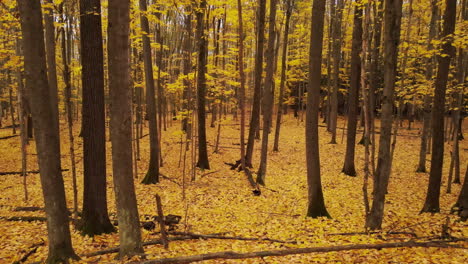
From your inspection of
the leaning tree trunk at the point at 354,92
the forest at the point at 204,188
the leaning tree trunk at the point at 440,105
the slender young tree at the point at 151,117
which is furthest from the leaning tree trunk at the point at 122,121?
the leaning tree trunk at the point at 354,92

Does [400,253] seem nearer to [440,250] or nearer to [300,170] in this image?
[440,250]

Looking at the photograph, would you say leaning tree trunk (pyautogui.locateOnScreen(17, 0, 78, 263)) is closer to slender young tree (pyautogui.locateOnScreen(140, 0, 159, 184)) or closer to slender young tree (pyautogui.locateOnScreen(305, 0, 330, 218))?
slender young tree (pyautogui.locateOnScreen(305, 0, 330, 218))

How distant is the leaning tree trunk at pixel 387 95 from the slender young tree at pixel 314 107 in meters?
1.60

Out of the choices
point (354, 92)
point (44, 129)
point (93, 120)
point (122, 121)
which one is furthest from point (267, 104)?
point (44, 129)

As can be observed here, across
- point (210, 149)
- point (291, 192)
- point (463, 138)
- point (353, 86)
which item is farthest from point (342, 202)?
point (463, 138)

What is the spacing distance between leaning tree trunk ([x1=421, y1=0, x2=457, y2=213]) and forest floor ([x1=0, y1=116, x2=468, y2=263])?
66 centimetres

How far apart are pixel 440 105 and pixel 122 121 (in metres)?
8.53

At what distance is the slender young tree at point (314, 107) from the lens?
7.79 metres

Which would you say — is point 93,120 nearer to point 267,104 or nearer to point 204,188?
point 204,188

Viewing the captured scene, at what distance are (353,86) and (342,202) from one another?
20.1 ft

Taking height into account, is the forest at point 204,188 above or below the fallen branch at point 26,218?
above

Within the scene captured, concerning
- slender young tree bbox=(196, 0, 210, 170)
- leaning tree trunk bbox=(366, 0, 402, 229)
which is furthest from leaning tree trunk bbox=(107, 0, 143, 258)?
slender young tree bbox=(196, 0, 210, 170)

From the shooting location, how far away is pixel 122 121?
5051 mm

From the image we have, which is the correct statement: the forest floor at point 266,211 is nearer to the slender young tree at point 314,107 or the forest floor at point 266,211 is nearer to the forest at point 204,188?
the forest at point 204,188
